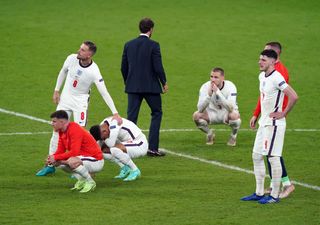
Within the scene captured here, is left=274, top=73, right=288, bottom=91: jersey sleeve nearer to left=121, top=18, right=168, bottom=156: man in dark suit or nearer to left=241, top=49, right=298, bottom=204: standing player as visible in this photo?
left=241, top=49, right=298, bottom=204: standing player

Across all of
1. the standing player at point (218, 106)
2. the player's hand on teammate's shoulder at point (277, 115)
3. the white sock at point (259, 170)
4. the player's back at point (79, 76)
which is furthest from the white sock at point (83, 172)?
the standing player at point (218, 106)

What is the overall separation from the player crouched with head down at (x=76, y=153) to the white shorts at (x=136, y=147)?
46.8 inches

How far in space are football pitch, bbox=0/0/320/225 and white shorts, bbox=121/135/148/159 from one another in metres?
0.39

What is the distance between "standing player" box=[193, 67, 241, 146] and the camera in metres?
20.0

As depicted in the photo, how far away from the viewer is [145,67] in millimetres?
19172

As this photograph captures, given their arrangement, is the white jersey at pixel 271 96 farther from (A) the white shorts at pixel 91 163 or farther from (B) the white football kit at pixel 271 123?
(A) the white shorts at pixel 91 163

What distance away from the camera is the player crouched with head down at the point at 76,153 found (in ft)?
52.3

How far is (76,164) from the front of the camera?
15984mm

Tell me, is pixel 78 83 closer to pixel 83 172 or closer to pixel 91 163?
pixel 91 163

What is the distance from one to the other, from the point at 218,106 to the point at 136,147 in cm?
309

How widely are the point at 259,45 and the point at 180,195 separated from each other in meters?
14.4

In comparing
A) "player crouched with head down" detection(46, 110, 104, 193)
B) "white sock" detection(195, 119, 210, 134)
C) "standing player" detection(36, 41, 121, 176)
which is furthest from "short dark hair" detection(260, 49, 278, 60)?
"white sock" detection(195, 119, 210, 134)

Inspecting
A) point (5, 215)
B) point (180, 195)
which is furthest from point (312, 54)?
point (5, 215)

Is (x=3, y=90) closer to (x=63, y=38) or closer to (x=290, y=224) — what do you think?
(x=63, y=38)
